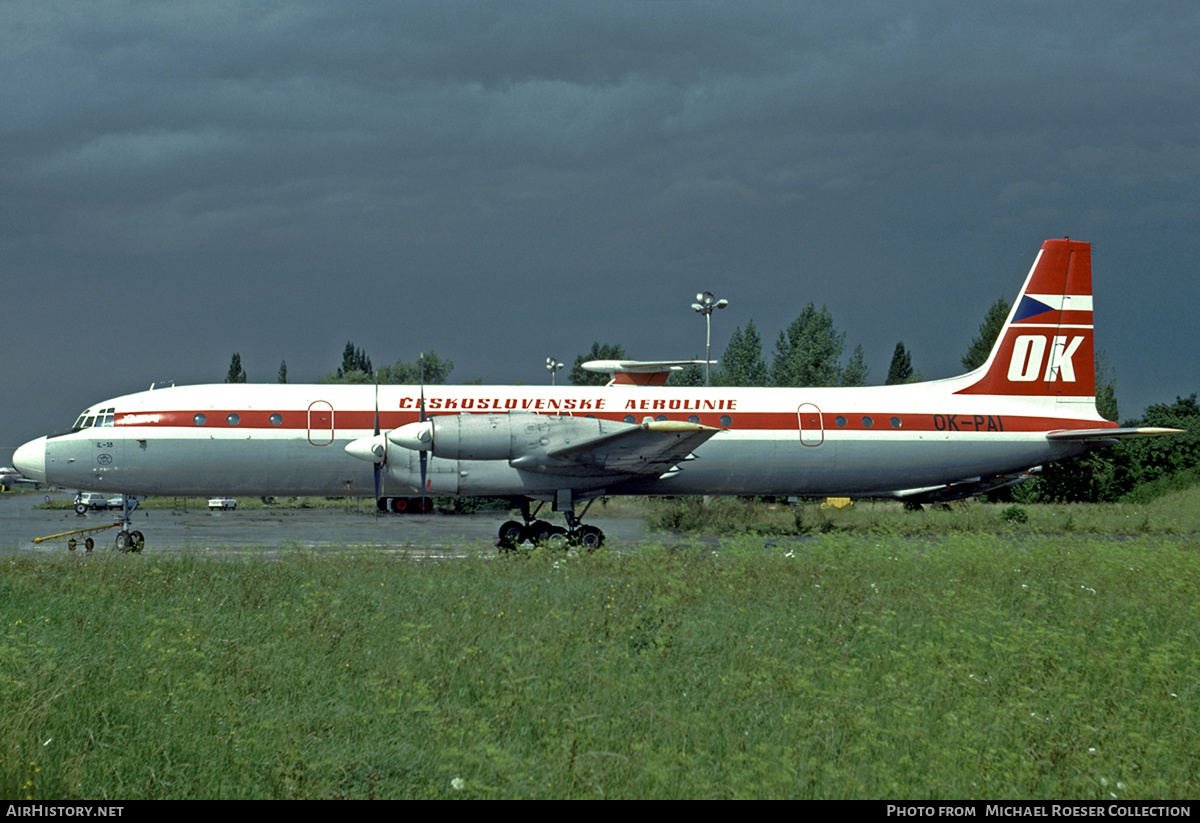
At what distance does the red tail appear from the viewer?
26.2 metres

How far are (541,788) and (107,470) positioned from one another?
65.5 feet

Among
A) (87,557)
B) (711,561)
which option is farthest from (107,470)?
(711,561)

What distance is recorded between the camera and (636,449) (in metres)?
20.5

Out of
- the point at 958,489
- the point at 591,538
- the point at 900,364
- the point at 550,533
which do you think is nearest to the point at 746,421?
the point at 591,538

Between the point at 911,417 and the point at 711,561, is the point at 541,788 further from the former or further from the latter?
the point at 911,417

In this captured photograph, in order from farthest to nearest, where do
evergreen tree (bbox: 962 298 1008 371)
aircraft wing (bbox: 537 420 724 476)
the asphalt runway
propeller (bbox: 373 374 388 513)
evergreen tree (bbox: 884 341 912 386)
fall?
evergreen tree (bbox: 884 341 912 386)
evergreen tree (bbox: 962 298 1008 371)
the asphalt runway
propeller (bbox: 373 374 388 513)
aircraft wing (bbox: 537 420 724 476)

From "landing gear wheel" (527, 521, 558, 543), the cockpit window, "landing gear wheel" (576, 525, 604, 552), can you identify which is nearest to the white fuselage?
the cockpit window

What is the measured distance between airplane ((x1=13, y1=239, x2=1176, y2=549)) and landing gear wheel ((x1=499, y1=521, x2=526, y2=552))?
0.06 m

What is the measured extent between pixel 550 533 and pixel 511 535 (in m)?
1.08

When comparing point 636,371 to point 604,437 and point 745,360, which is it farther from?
point 745,360

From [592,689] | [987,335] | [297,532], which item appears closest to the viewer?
[592,689]

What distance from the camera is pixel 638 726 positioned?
→ 6719 mm

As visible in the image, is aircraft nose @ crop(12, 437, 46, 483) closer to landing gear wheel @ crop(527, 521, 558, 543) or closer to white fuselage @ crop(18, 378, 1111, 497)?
white fuselage @ crop(18, 378, 1111, 497)

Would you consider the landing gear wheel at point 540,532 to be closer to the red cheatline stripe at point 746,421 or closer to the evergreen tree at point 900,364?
the red cheatline stripe at point 746,421
